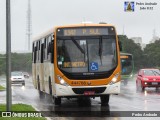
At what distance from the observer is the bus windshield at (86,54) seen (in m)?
20.5

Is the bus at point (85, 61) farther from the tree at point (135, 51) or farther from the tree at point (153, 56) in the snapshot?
the tree at point (135, 51)

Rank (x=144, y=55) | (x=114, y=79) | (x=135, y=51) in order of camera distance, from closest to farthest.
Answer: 1. (x=114, y=79)
2. (x=144, y=55)
3. (x=135, y=51)

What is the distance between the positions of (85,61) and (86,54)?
0.28 meters

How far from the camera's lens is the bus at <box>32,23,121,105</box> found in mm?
20328

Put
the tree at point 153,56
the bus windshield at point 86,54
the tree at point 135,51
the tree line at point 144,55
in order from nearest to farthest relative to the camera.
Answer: the bus windshield at point 86,54 → the tree at point 153,56 → the tree line at point 144,55 → the tree at point 135,51

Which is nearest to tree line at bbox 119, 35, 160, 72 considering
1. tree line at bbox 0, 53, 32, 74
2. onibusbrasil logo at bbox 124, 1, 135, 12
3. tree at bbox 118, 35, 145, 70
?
tree at bbox 118, 35, 145, 70

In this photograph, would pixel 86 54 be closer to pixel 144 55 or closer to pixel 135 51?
pixel 144 55

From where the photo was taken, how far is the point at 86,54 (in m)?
20.7

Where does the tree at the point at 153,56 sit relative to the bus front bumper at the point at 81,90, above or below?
below

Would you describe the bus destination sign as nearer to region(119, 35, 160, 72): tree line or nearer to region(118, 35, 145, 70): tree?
region(119, 35, 160, 72): tree line

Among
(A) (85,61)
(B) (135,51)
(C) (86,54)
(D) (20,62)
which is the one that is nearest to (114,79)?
(A) (85,61)

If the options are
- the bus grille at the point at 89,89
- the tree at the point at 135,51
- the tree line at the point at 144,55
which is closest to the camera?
the bus grille at the point at 89,89

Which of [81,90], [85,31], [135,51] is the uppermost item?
[85,31]

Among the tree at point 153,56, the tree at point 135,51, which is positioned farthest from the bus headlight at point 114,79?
the tree at point 135,51
